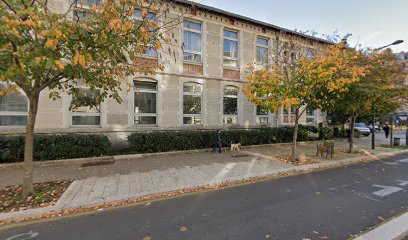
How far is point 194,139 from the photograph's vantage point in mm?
9977

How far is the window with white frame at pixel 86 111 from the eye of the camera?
30.3ft

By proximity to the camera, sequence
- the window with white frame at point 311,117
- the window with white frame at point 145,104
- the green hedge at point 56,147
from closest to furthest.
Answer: the green hedge at point 56,147, the window with white frame at point 145,104, the window with white frame at point 311,117

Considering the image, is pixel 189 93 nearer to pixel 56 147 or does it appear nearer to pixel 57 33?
pixel 56 147

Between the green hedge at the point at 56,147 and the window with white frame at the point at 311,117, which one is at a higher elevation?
the window with white frame at the point at 311,117

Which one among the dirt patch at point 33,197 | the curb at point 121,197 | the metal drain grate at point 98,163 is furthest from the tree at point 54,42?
the metal drain grate at point 98,163

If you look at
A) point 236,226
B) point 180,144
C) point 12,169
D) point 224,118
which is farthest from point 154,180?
point 224,118

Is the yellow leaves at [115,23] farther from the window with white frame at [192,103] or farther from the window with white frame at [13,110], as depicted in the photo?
the window with white frame at [13,110]

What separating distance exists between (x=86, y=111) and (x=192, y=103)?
5715 mm

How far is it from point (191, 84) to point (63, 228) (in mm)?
9415

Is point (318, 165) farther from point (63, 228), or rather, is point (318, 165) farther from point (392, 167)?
point (63, 228)

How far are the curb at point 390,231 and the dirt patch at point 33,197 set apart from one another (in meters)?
6.12

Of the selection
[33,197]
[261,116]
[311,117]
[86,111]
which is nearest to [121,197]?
[33,197]

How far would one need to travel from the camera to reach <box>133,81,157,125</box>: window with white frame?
10.4 metres

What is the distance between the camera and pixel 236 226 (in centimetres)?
336
